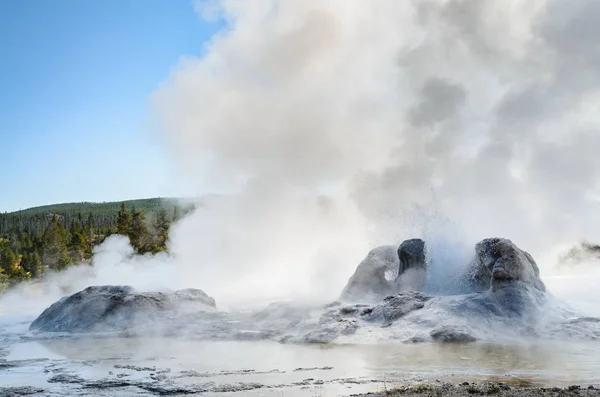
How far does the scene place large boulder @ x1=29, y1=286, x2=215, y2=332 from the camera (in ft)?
70.9

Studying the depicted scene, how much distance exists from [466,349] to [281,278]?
29.3 m

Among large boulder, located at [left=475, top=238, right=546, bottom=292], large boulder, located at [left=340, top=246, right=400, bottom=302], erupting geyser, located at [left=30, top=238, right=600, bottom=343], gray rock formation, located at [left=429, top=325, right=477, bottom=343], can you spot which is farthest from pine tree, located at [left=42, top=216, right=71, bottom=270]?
gray rock formation, located at [left=429, top=325, right=477, bottom=343]

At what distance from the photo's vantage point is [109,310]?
73.1 ft

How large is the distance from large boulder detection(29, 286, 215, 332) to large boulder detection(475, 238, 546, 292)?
36.7 ft

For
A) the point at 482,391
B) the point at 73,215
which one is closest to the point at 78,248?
the point at 482,391

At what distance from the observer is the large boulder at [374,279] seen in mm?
23617

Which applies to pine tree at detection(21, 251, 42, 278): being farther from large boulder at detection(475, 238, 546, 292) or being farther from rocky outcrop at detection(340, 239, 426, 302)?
large boulder at detection(475, 238, 546, 292)

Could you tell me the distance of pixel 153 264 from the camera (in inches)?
1797

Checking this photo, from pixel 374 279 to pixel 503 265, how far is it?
6.75 m

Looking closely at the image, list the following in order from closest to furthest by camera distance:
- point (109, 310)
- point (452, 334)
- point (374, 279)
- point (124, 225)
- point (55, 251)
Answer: point (452, 334) < point (109, 310) < point (374, 279) < point (124, 225) < point (55, 251)

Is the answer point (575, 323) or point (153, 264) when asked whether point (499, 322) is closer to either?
point (575, 323)

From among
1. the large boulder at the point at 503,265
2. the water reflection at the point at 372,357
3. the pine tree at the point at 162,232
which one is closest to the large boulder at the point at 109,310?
the water reflection at the point at 372,357

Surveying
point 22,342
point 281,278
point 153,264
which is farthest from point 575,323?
point 153,264

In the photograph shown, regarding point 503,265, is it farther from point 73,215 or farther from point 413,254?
point 73,215
